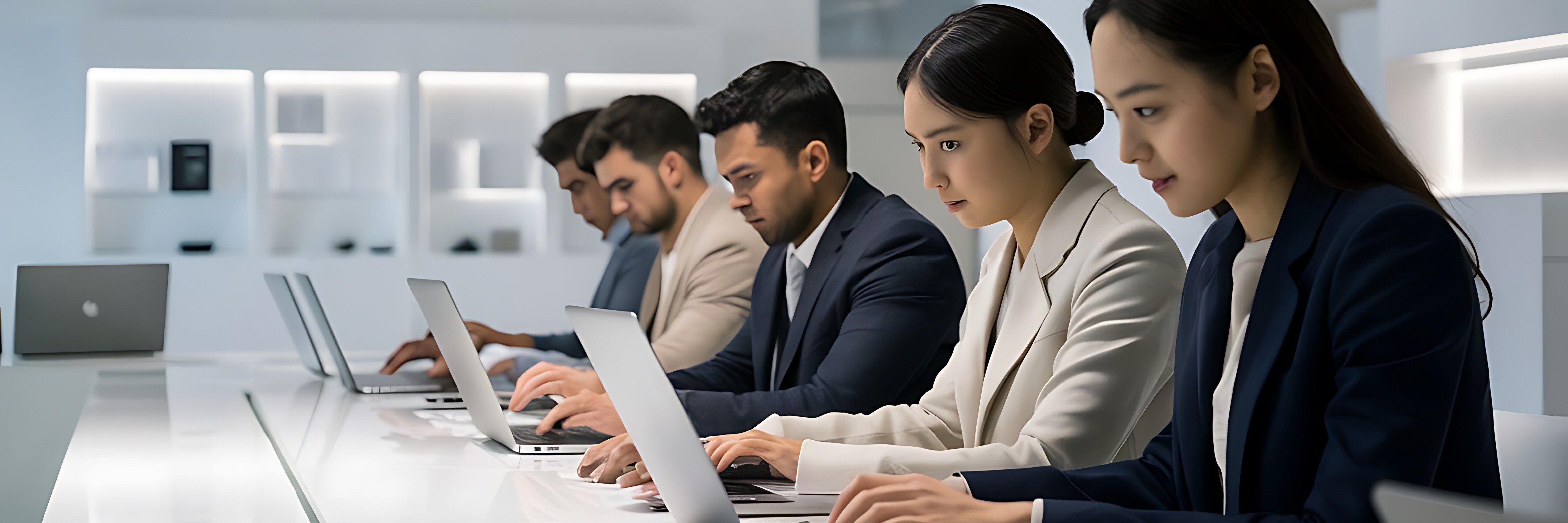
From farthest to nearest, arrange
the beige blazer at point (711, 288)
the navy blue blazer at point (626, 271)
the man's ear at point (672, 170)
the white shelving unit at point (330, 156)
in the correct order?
the white shelving unit at point (330, 156)
the navy blue blazer at point (626, 271)
the man's ear at point (672, 170)
the beige blazer at point (711, 288)

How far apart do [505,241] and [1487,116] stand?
4499mm

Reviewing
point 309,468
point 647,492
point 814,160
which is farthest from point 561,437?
point 814,160

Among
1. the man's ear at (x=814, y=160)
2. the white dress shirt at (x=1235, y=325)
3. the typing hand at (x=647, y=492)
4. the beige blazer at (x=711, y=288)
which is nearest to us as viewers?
the white dress shirt at (x=1235, y=325)

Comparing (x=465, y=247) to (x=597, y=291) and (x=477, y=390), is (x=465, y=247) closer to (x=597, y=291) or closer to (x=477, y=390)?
(x=597, y=291)

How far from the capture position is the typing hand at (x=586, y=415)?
1.80 metres

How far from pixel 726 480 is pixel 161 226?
5.54 metres

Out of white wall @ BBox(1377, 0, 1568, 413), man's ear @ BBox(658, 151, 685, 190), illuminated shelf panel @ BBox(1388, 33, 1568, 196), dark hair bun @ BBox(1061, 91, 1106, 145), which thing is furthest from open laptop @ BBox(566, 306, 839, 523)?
illuminated shelf panel @ BBox(1388, 33, 1568, 196)

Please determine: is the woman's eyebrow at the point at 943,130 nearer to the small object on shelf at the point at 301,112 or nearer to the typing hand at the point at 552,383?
the typing hand at the point at 552,383

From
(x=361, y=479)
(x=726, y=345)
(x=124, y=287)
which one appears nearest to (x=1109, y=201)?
(x=361, y=479)

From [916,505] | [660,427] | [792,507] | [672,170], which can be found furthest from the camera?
[672,170]

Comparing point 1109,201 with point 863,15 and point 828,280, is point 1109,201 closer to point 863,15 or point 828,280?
point 828,280

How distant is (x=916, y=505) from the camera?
95 cm

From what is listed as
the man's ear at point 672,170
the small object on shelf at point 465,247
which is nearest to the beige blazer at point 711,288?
the man's ear at point 672,170

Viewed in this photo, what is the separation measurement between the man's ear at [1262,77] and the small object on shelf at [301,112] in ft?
19.0
